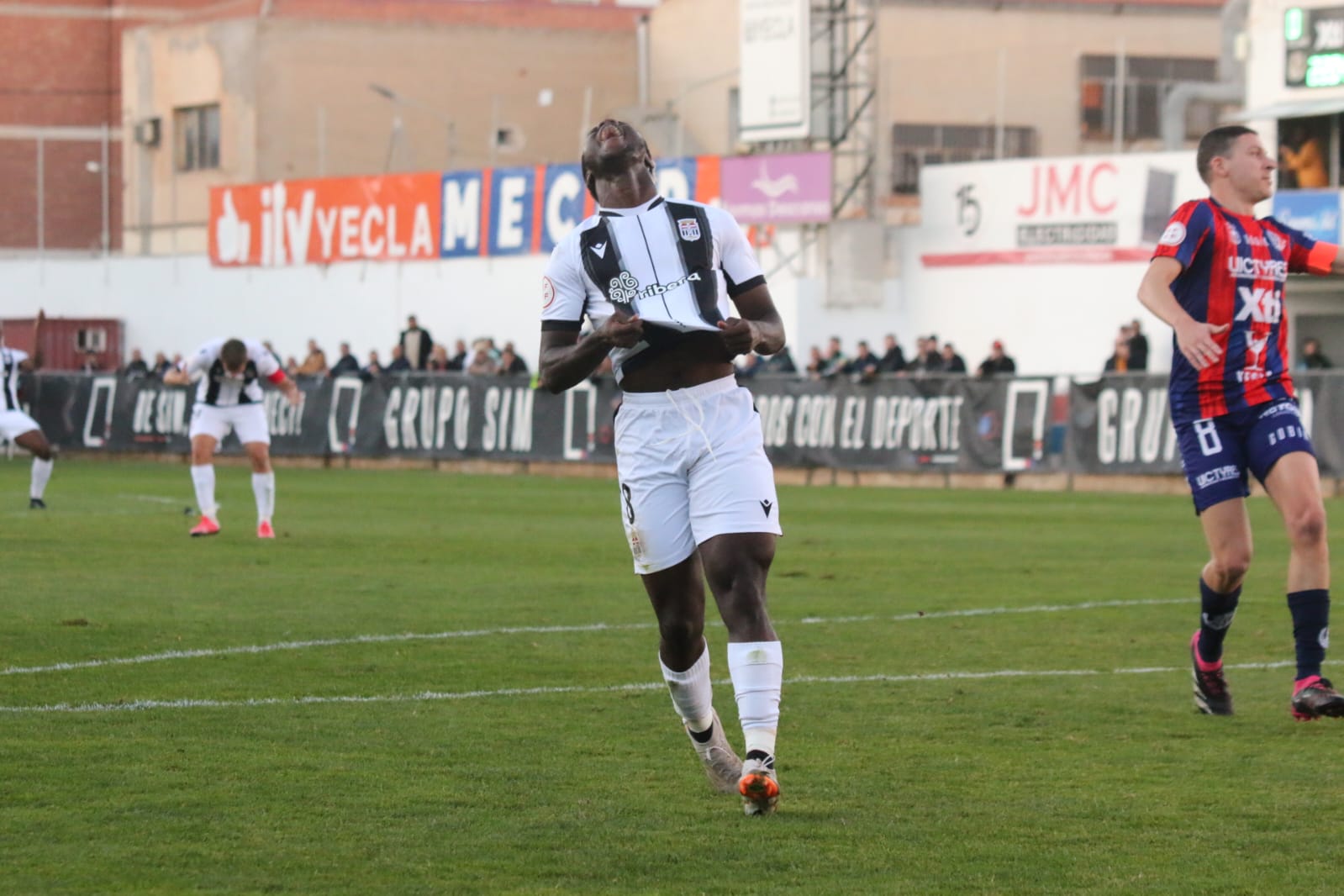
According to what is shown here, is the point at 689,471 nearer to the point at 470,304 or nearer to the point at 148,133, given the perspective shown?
the point at 470,304

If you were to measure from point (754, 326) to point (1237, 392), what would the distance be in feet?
9.17

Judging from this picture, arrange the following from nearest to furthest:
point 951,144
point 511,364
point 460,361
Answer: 1. point 511,364
2. point 460,361
3. point 951,144

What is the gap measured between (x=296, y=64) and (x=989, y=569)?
4273 cm

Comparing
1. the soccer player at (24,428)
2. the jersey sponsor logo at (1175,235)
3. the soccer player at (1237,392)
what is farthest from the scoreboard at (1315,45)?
the jersey sponsor logo at (1175,235)

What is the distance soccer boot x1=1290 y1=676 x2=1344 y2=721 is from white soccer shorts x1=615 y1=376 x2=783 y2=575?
271cm

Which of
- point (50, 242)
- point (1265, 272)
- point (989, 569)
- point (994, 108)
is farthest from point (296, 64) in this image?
point (1265, 272)

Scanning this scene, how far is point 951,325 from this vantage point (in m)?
39.9

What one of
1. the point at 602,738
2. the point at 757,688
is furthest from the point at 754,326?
the point at 602,738

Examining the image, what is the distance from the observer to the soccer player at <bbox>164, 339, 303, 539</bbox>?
19562 millimetres

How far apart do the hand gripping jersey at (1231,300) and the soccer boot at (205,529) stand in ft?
40.1

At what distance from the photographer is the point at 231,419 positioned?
19953 mm

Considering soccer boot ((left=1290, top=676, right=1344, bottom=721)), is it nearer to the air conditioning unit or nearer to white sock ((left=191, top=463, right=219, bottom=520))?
white sock ((left=191, top=463, right=219, bottom=520))

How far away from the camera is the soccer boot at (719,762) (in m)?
7.19

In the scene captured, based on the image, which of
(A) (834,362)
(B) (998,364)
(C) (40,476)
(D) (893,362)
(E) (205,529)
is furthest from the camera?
(A) (834,362)
